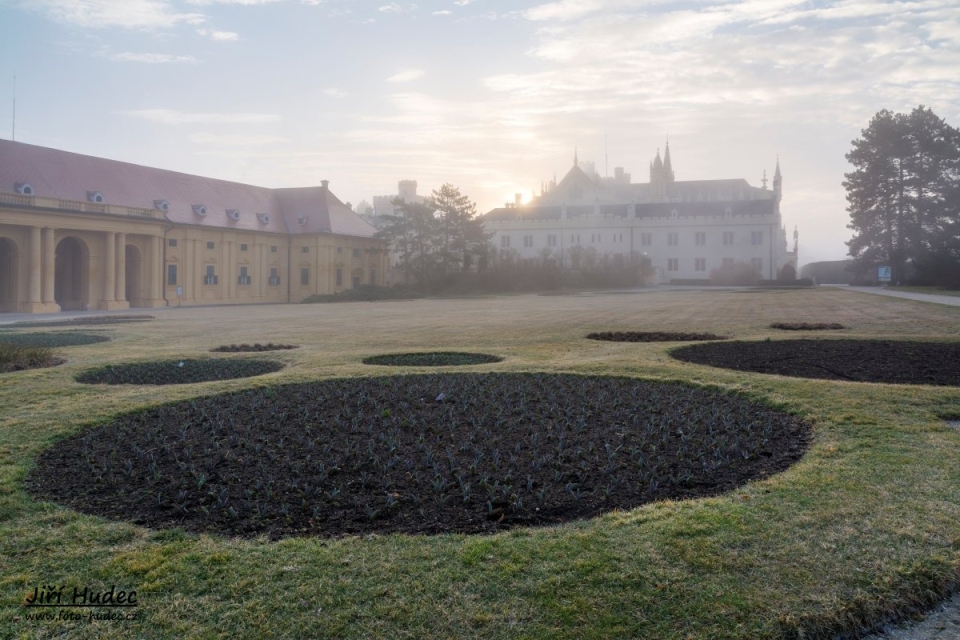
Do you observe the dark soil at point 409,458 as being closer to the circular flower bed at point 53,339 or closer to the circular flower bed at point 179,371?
the circular flower bed at point 179,371

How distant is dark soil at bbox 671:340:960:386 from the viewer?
Answer: 10.3 meters

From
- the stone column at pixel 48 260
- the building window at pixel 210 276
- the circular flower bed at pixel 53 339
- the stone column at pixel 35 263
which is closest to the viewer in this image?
the circular flower bed at pixel 53 339

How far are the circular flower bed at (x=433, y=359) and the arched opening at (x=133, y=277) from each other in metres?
42.8

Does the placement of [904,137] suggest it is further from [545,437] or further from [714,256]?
[545,437]

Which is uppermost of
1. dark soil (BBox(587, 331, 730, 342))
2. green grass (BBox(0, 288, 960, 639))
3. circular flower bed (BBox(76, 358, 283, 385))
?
dark soil (BBox(587, 331, 730, 342))

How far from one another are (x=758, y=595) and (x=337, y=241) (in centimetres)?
6301

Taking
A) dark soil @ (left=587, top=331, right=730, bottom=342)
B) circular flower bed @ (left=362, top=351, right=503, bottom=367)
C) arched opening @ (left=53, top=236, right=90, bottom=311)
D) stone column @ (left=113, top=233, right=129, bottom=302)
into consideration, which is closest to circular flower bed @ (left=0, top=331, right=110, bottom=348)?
circular flower bed @ (left=362, top=351, right=503, bottom=367)

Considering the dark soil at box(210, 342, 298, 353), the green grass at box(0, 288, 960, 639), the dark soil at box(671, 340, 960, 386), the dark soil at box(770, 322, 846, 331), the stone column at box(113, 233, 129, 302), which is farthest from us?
the stone column at box(113, 233, 129, 302)

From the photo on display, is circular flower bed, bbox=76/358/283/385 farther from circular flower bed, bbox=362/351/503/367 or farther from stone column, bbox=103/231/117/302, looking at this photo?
stone column, bbox=103/231/117/302

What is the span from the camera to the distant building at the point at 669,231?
3354 inches

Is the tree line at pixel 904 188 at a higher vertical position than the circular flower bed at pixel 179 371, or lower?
higher

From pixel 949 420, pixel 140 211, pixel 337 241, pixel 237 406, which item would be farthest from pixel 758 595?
pixel 337 241

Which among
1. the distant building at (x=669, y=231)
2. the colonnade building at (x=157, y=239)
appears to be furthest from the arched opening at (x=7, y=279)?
the distant building at (x=669, y=231)

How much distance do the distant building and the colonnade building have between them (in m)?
25.7
